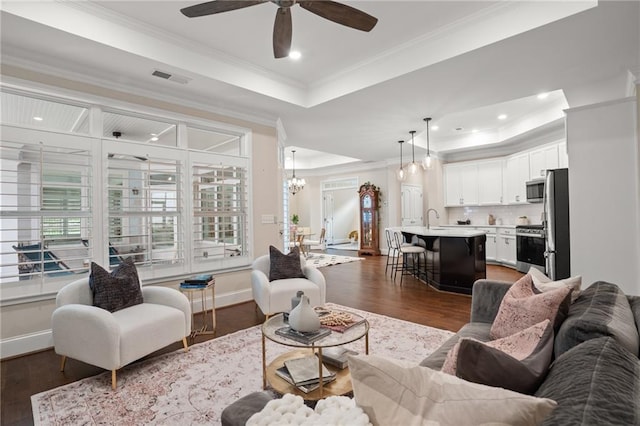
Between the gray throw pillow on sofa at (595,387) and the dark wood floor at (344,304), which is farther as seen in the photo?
the dark wood floor at (344,304)

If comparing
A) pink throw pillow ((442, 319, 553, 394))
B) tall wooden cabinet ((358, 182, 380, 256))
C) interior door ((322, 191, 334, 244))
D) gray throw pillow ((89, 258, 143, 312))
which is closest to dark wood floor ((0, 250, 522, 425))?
gray throw pillow ((89, 258, 143, 312))

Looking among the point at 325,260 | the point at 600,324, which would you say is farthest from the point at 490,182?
the point at 600,324

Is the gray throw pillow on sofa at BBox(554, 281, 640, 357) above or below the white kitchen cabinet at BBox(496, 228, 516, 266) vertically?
above

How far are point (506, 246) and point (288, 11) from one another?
6.95 metres

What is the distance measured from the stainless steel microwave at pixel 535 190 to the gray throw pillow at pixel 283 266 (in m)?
4.95

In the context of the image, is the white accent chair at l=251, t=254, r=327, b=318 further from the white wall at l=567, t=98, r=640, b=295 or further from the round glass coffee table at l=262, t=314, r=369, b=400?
the white wall at l=567, t=98, r=640, b=295

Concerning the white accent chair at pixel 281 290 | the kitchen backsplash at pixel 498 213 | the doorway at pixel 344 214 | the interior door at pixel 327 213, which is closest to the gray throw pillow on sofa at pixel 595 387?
the white accent chair at pixel 281 290

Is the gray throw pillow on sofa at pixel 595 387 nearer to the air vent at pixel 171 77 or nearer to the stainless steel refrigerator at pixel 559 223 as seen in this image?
the air vent at pixel 171 77

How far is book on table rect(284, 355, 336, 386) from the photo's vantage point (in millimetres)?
1972

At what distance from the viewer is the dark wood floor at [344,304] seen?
2391mm

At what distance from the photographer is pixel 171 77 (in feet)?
11.8

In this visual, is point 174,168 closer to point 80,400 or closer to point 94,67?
point 94,67

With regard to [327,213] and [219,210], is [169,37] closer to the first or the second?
[219,210]

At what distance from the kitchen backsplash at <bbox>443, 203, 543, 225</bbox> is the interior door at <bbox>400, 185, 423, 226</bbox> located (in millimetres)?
820
